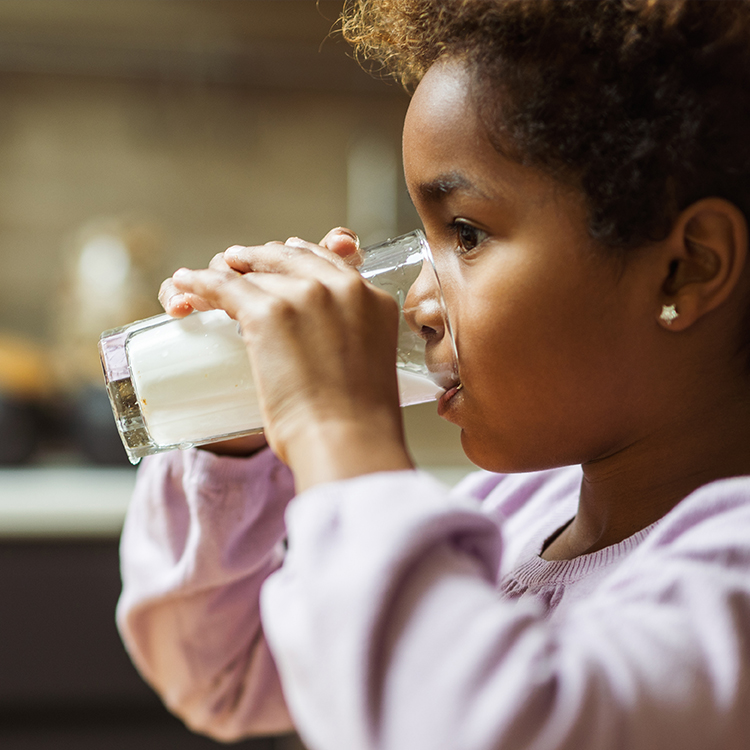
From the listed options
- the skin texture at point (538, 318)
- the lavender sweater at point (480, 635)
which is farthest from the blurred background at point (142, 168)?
the lavender sweater at point (480, 635)

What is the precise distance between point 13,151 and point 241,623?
1.50m

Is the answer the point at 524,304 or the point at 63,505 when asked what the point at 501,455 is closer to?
the point at 524,304

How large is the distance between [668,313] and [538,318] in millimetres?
83

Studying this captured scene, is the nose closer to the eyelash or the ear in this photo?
the eyelash

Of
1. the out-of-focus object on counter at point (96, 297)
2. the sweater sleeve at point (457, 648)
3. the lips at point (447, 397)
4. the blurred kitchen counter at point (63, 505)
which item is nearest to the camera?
the sweater sleeve at point (457, 648)

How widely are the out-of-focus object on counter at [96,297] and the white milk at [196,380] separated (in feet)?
3.69

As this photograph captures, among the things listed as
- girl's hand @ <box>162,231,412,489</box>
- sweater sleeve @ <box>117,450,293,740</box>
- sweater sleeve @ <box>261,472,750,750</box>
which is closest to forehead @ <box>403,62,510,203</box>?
girl's hand @ <box>162,231,412,489</box>

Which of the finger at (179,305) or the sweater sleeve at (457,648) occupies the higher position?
the finger at (179,305)

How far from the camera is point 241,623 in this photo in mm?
835

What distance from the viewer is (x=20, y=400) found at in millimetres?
1666

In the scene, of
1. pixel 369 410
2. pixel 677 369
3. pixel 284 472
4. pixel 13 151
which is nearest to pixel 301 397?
pixel 369 410

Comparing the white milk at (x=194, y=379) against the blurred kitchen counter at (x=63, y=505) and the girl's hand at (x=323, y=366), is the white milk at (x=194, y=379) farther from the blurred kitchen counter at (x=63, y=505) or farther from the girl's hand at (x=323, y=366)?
the blurred kitchen counter at (x=63, y=505)

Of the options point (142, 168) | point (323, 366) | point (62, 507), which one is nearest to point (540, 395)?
point (323, 366)

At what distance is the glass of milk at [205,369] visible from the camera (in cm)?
59
